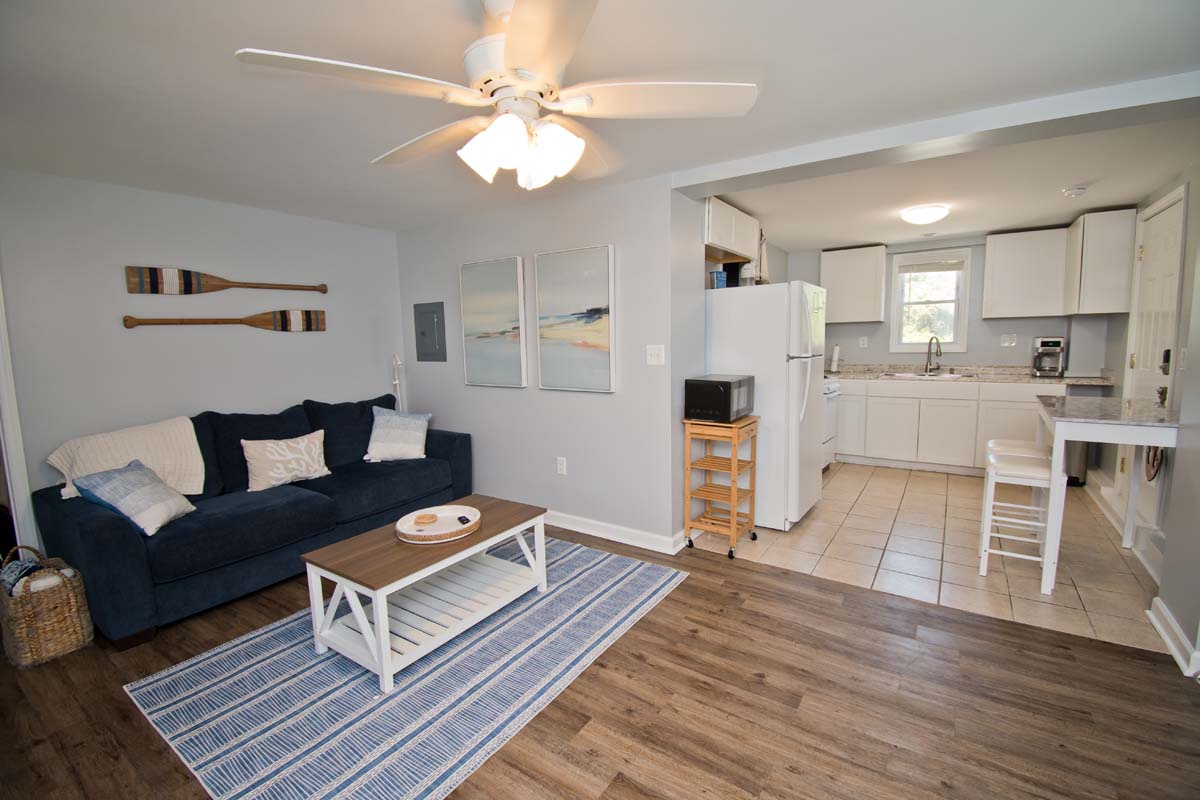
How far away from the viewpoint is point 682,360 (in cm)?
325

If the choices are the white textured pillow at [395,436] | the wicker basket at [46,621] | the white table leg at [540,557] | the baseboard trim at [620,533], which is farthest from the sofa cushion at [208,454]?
the baseboard trim at [620,533]

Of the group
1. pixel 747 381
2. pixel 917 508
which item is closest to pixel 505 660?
pixel 747 381

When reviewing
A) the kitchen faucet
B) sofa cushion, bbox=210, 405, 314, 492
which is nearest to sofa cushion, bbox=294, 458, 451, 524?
sofa cushion, bbox=210, 405, 314, 492

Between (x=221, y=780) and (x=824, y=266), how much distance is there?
595cm

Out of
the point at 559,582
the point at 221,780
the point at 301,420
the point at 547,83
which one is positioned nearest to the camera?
the point at 547,83

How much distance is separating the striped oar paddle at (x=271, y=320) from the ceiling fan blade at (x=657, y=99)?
292 centimetres

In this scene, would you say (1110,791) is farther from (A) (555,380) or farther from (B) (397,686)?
(A) (555,380)

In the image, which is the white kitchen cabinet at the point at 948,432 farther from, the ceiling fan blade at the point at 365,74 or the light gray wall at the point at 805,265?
the ceiling fan blade at the point at 365,74

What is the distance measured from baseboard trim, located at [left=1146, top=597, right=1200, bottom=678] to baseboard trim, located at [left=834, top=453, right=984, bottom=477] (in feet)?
8.44

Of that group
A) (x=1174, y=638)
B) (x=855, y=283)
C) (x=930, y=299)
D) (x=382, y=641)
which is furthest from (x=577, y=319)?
(x=930, y=299)

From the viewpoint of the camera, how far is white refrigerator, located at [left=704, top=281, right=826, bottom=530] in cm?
330

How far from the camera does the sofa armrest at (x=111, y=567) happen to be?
2197mm

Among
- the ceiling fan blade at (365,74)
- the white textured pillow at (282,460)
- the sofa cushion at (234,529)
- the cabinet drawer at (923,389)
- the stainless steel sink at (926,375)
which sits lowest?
the sofa cushion at (234,529)

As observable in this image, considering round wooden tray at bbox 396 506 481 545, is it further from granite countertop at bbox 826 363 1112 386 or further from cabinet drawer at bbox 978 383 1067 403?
cabinet drawer at bbox 978 383 1067 403
